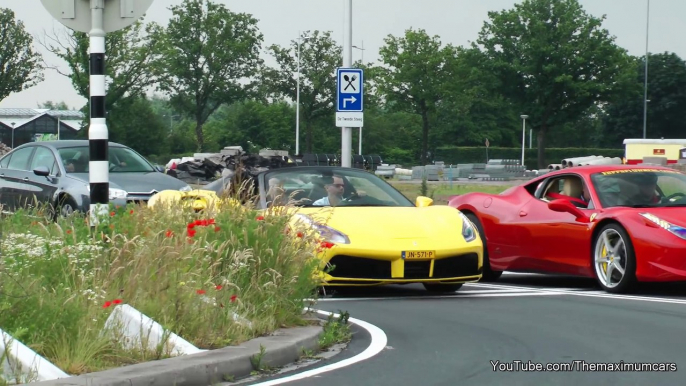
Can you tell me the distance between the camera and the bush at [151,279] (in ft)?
19.4

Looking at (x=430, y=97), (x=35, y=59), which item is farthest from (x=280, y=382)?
(x=35, y=59)

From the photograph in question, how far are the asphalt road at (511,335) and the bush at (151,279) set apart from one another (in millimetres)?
663

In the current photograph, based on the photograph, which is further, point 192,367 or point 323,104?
point 323,104

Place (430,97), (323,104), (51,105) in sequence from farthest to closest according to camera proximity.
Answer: (51,105)
(323,104)
(430,97)

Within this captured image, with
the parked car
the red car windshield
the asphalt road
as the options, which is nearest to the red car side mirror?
the red car windshield

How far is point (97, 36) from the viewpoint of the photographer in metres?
7.97

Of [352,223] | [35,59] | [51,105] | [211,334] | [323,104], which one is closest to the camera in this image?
[211,334]

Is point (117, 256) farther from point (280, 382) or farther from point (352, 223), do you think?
point (352, 223)

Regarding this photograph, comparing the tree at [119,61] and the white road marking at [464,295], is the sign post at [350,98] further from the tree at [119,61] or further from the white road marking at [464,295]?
the tree at [119,61]

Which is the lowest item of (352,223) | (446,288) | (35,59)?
(446,288)

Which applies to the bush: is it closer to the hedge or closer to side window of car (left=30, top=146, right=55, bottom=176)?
side window of car (left=30, top=146, right=55, bottom=176)

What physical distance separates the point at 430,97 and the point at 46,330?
65416mm

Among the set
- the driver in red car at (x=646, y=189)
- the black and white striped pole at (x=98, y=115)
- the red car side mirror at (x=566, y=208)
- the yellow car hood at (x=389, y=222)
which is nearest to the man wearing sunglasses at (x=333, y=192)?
the yellow car hood at (x=389, y=222)

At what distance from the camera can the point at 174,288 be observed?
6.68 metres
